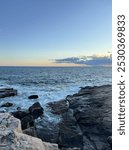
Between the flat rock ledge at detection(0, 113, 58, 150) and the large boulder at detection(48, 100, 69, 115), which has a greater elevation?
the flat rock ledge at detection(0, 113, 58, 150)

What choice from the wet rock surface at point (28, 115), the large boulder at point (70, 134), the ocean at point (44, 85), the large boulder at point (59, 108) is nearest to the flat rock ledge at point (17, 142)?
the large boulder at point (70, 134)

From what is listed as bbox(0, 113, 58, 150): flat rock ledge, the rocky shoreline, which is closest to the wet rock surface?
the rocky shoreline

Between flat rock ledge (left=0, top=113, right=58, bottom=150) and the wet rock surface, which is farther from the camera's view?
the wet rock surface

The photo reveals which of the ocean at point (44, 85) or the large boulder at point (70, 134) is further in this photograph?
the ocean at point (44, 85)

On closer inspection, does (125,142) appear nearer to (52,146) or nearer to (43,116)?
(52,146)

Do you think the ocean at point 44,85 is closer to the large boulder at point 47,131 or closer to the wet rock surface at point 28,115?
the wet rock surface at point 28,115

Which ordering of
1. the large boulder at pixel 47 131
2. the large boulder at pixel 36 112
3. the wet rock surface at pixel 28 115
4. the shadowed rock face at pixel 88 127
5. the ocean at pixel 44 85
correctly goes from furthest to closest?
1. the ocean at pixel 44 85
2. the large boulder at pixel 36 112
3. the wet rock surface at pixel 28 115
4. the large boulder at pixel 47 131
5. the shadowed rock face at pixel 88 127

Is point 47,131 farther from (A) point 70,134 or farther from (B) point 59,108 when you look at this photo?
(B) point 59,108

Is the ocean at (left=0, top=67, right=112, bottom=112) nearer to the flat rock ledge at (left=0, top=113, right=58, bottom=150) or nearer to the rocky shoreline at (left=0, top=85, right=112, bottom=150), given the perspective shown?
the rocky shoreline at (left=0, top=85, right=112, bottom=150)

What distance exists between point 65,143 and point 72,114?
181 inches

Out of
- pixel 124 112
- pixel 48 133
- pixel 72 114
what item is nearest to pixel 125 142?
pixel 124 112

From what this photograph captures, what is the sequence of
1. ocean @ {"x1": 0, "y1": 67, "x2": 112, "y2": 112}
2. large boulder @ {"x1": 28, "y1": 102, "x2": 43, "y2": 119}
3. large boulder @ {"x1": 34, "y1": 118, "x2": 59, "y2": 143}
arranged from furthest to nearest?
ocean @ {"x1": 0, "y1": 67, "x2": 112, "y2": 112} < large boulder @ {"x1": 28, "y1": 102, "x2": 43, "y2": 119} < large boulder @ {"x1": 34, "y1": 118, "x2": 59, "y2": 143}

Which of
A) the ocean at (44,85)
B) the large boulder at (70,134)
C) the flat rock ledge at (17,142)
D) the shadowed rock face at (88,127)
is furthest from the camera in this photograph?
the ocean at (44,85)

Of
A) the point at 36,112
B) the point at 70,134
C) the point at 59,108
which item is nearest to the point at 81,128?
the point at 70,134
